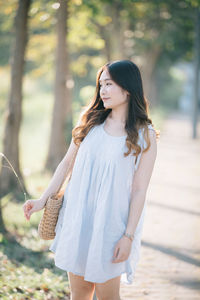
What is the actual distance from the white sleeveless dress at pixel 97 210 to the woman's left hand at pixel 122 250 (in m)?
0.04

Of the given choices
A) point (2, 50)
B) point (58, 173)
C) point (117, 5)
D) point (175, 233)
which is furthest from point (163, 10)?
point (58, 173)

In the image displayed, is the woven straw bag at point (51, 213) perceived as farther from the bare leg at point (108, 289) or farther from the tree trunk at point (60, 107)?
the tree trunk at point (60, 107)

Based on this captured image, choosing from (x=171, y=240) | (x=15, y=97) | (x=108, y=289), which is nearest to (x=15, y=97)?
(x=15, y=97)

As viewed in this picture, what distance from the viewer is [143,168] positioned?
2221mm

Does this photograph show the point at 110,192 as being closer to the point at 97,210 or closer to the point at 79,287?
the point at 97,210

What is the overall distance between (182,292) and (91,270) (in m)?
2.02

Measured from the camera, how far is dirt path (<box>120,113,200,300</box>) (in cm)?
380

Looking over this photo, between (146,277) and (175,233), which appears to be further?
(175,233)

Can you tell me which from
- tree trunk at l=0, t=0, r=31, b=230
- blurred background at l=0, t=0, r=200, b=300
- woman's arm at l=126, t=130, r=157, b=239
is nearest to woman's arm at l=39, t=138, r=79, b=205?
blurred background at l=0, t=0, r=200, b=300

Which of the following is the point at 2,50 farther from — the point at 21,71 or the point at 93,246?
the point at 93,246

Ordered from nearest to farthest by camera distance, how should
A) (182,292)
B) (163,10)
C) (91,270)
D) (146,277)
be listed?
(91,270) → (182,292) → (146,277) → (163,10)

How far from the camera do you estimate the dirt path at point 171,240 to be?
380 centimetres

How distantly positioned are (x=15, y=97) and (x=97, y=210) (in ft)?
15.0

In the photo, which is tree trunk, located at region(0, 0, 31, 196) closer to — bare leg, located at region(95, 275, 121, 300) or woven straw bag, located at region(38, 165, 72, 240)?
woven straw bag, located at region(38, 165, 72, 240)
